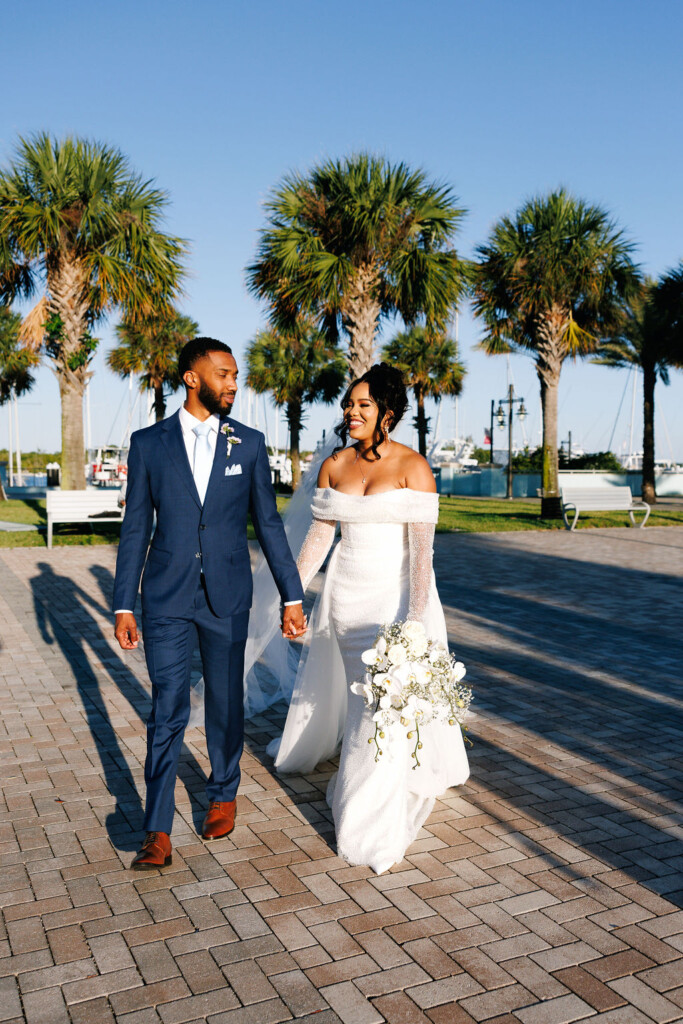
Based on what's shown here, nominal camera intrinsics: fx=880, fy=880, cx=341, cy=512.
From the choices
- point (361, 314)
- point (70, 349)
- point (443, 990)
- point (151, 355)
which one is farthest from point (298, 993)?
point (151, 355)

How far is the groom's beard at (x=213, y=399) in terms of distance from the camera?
3715 millimetres

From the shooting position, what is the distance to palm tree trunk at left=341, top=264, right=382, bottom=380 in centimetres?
1728

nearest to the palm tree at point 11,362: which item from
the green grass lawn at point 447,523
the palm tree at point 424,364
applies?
the green grass lawn at point 447,523

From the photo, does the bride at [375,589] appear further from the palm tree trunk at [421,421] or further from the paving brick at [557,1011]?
the palm tree trunk at [421,421]

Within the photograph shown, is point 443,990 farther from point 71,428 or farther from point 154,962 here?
point 71,428

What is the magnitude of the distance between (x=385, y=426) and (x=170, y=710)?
1601 mm

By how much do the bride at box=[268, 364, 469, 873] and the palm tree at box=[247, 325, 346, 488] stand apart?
1396 inches

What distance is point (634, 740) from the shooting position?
5418 millimetres

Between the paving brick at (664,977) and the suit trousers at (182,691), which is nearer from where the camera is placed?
the paving brick at (664,977)

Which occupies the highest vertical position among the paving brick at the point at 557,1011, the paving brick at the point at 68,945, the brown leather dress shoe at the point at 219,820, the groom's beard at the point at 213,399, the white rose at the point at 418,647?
the groom's beard at the point at 213,399

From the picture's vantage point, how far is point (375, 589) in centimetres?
412

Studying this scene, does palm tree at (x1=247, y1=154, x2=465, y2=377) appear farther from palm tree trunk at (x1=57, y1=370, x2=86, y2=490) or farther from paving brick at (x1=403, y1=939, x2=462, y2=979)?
paving brick at (x1=403, y1=939, x2=462, y2=979)

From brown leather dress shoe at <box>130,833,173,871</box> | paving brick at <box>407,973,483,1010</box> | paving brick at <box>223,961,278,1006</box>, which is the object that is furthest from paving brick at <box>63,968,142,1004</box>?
paving brick at <box>407,973,483,1010</box>

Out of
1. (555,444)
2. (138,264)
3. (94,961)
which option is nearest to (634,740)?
(94,961)
